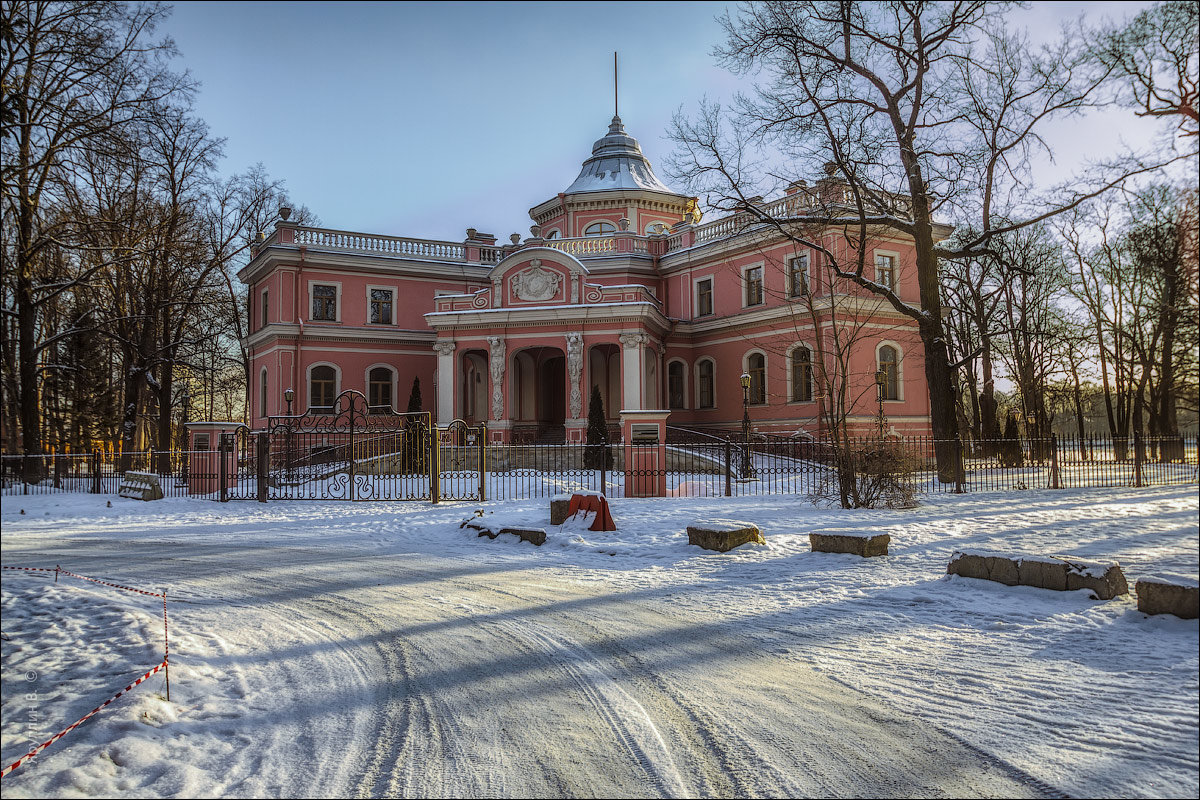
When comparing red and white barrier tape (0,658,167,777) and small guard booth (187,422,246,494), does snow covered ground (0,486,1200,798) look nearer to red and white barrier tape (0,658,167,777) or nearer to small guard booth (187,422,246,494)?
red and white barrier tape (0,658,167,777)

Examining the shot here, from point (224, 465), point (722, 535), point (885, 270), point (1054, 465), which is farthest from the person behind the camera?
point (885, 270)

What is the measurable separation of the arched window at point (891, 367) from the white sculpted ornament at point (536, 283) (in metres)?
12.3

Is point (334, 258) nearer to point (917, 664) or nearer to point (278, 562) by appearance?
point (278, 562)

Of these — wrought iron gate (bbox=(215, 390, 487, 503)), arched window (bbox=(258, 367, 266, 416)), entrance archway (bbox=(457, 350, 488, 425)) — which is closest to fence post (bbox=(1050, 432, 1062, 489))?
wrought iron gate (bbox=(215, 390, 487, 503))

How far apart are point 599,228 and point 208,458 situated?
21737 millimetres

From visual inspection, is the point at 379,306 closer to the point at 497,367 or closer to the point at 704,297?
the point at 497,367

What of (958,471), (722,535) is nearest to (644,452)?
(722,535)

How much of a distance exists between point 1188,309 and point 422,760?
315 centimetres

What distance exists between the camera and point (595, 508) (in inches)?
424

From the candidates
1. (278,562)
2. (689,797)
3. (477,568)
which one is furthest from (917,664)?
(278,562)

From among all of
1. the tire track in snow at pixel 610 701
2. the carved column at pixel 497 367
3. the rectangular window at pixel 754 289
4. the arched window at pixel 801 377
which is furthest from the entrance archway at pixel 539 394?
the tire track in snow at pixel 610 701

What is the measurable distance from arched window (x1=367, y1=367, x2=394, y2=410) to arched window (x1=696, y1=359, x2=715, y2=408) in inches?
530

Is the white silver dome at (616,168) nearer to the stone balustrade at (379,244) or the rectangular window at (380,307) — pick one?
the stone balustrade at (379,244)

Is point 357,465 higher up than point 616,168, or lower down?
lower down
